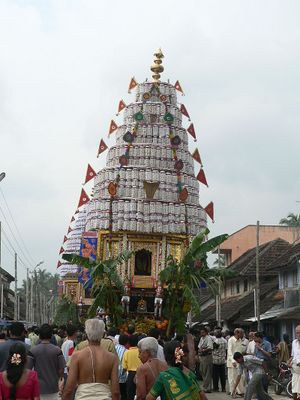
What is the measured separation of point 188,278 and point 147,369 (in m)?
25.5

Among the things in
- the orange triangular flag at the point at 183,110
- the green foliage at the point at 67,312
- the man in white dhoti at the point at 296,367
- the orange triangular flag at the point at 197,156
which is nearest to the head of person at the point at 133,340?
the man in white dhoti at the point at 296,367

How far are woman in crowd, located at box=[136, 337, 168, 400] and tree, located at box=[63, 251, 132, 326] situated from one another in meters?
25.9

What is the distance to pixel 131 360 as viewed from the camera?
13.1 meters

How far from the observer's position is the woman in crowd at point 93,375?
779cm

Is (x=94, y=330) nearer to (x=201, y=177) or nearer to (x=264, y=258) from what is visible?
(x=264, y=258)

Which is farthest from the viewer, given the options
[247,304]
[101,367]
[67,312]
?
[67,312]

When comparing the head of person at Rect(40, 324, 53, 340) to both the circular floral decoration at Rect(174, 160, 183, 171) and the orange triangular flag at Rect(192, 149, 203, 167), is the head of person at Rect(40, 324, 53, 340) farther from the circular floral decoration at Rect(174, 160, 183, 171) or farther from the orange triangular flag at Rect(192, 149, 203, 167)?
the orange triangular flag at Rect(192, 149, 203, 167)

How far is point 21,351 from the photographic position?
7195 millimetres

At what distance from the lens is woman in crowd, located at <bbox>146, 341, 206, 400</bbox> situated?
706 cm

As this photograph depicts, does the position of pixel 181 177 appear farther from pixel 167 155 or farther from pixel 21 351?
pixel 21 351

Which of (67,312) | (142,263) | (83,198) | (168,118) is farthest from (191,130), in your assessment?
(67,312)

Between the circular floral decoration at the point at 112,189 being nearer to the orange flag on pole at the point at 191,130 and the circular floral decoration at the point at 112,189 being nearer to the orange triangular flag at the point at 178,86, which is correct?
the orange flag on pole at the point at 191,130

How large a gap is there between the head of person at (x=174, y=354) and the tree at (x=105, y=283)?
27.7m

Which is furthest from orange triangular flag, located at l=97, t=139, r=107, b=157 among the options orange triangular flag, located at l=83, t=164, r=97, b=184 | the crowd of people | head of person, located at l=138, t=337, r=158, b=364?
head of person, located at l=138, t=337, r=158, b=364
